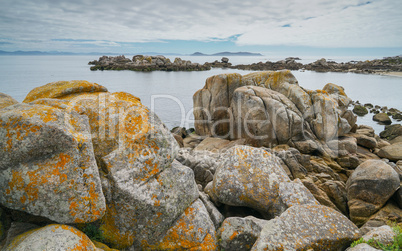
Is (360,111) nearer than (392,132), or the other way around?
(392,132)

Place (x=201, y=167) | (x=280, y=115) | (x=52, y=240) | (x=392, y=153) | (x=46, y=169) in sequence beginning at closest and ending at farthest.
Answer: (x=52, y=240) → (x=46, y=169) → (x=201, y=167) → (x=392, y=153) → (x=280, y=115)

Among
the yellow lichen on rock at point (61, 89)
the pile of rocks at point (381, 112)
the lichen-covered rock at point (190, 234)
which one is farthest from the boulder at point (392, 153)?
the yellow lichen on rock at point (61, 89)

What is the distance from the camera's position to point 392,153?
835 inches

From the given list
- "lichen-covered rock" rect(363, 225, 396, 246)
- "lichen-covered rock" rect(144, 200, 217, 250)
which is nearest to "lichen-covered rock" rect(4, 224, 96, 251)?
"lichen-covered rock" rect(144, 200, 217, 250)

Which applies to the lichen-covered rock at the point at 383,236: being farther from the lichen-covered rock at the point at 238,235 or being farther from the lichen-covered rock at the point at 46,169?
the lichen-covered rock at the point at 46,169

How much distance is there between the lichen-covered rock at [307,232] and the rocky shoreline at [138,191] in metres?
0.03

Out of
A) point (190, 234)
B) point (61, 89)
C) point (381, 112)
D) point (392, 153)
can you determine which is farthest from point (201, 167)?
point (381, 112)

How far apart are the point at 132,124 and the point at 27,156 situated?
10.3 ft

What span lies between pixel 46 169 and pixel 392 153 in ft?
84.3

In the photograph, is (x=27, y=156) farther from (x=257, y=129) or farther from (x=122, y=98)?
(x=257, y=129)

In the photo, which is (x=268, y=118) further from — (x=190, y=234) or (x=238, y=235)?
(x=190, y=234)

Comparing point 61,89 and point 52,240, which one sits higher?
point 61,89

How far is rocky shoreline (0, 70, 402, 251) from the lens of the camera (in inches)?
239

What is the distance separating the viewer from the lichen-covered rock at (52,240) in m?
5.50
